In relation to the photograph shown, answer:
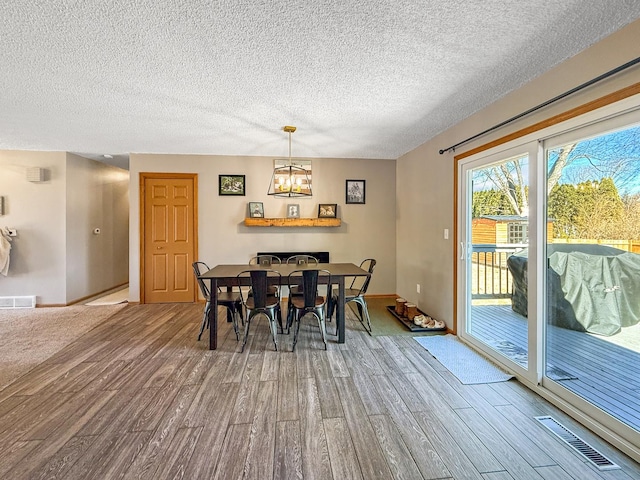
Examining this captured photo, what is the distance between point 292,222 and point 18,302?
4.47 meters

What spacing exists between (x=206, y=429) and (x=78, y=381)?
139cm

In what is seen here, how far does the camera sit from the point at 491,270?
3021 millimetres

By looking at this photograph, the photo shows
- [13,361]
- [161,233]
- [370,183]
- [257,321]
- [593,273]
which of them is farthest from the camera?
[370,183]

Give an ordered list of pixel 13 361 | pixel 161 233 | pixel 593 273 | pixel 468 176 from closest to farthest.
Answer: pixel 593 273 → pixel 13 361 → pixel 468 176 → pixel 161 233

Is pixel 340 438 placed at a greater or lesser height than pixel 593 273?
lesser

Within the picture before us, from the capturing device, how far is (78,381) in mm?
2438

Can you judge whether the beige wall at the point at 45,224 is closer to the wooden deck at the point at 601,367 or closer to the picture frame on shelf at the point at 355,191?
the picture frame on shelf at the point at 355,191

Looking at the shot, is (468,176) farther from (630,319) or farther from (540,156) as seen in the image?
(630,319)

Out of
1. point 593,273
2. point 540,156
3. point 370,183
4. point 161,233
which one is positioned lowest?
point 593,273

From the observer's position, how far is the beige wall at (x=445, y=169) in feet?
5.95

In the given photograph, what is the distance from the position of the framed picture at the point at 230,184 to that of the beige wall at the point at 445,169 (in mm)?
2756

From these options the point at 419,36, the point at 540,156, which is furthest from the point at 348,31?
the point at 540,156

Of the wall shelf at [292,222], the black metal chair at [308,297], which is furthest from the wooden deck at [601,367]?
the wall shelf at [292,222]

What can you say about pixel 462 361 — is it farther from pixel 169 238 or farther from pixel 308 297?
pixel 169 238
